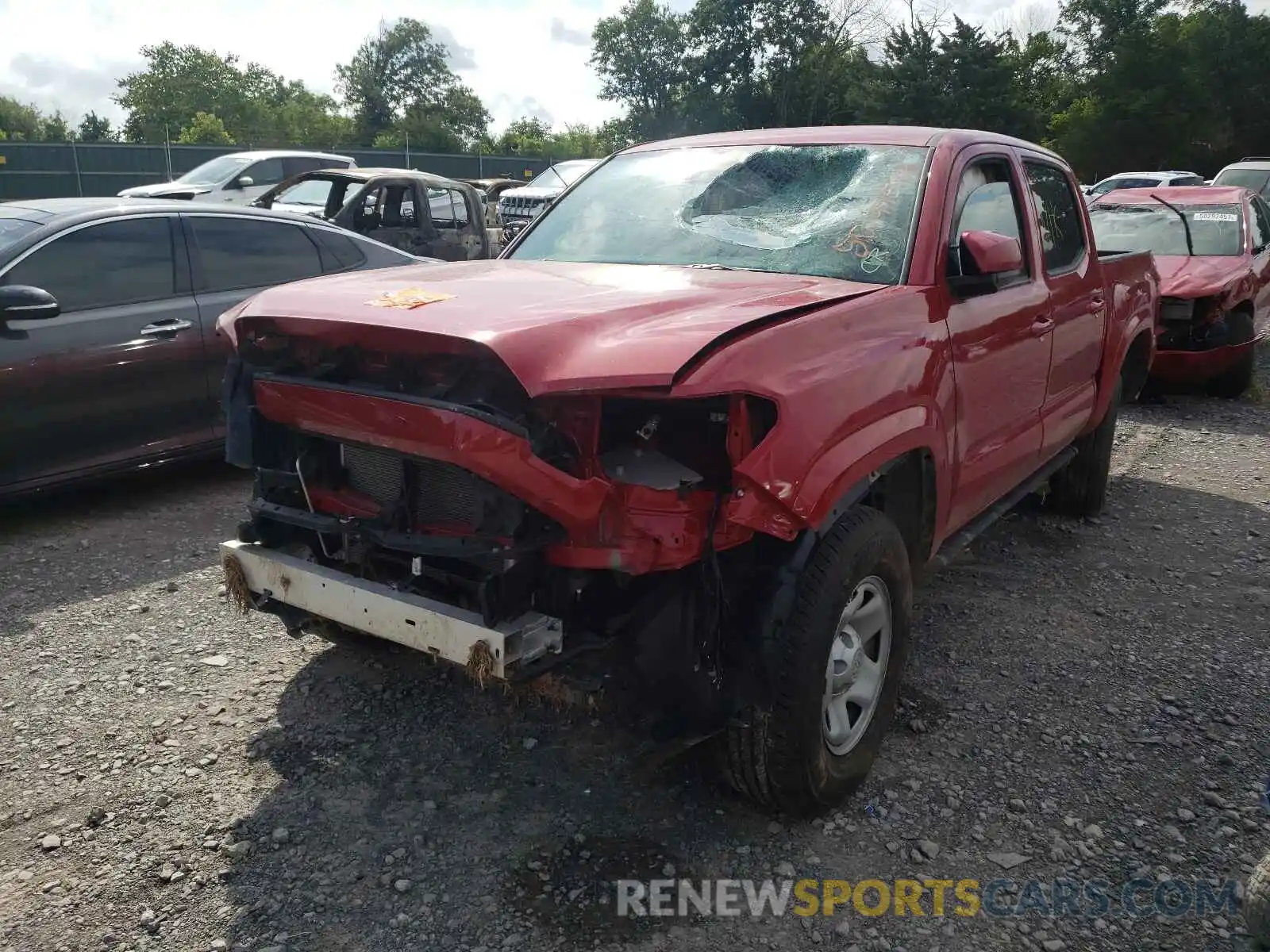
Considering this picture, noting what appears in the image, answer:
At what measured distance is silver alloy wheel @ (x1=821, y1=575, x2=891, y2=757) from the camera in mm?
2973

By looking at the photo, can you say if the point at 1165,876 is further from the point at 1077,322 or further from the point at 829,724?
the point at 1077,322

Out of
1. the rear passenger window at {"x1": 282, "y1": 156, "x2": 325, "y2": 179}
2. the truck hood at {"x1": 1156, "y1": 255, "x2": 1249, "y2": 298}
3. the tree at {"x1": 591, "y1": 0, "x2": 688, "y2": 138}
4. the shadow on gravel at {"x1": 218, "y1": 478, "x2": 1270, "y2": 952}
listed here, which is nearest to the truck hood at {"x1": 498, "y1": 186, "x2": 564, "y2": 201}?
the rear passenger window at {"x1": 282, "y1": 156, "x2": 325, "y2": 179}

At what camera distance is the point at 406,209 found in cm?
1196

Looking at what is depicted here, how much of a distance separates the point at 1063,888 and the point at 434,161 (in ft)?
98.5

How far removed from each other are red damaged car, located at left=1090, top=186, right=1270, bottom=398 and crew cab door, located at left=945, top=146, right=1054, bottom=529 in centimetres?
434

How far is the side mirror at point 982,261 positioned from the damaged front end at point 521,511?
1.22 meters

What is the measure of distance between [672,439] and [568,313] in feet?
1.37

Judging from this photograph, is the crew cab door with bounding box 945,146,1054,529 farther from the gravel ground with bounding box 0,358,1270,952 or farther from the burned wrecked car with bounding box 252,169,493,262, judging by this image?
the burned wrecked car with bounding box 252,169,493,262

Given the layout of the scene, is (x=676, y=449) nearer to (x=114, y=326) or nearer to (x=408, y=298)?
(x=408, y=298)

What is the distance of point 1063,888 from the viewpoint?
9.09 feet

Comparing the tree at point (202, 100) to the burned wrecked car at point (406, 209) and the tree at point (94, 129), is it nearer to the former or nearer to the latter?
the tree at point (94, 129)

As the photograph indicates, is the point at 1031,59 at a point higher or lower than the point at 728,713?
higher

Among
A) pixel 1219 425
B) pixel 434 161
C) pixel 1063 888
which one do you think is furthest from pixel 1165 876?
pixel 434 161

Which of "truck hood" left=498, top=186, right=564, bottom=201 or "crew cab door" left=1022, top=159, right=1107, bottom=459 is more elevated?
"truck hood" left=498, top=186, right=564, bottom=201
